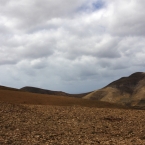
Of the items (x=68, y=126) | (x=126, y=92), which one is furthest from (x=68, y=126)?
(x=126, y=92)

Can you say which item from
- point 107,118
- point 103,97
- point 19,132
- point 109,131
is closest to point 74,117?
point 107,118

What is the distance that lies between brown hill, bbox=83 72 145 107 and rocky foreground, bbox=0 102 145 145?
4012 centimetres

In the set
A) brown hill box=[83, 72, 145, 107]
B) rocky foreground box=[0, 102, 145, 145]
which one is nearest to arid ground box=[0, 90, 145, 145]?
rocky foreground box=[0, 102, 145, 145]

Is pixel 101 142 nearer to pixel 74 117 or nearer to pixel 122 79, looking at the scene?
pixel 74 117

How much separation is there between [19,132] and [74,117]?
5151mm

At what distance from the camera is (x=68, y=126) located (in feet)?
47.4

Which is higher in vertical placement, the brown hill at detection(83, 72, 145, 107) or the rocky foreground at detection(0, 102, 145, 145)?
the brown hill at detection(83, 72, 145, 107)

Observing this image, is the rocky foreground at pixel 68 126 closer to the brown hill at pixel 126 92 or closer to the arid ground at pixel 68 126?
the arid ground at pixel 68 126

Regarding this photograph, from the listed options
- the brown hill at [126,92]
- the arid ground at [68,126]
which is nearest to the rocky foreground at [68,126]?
the arid ground at [68,126]

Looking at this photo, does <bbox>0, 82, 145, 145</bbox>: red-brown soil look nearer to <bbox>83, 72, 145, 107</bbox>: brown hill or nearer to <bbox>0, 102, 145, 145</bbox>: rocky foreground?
<bbox>0, 102, 145, 145</bbox>: rocky foreground

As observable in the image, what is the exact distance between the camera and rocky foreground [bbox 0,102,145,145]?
438 inches

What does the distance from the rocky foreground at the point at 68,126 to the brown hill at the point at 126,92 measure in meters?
40.1

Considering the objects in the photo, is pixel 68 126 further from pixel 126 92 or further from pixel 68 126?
pixel 126 92

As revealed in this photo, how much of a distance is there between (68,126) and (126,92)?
52827 mm
